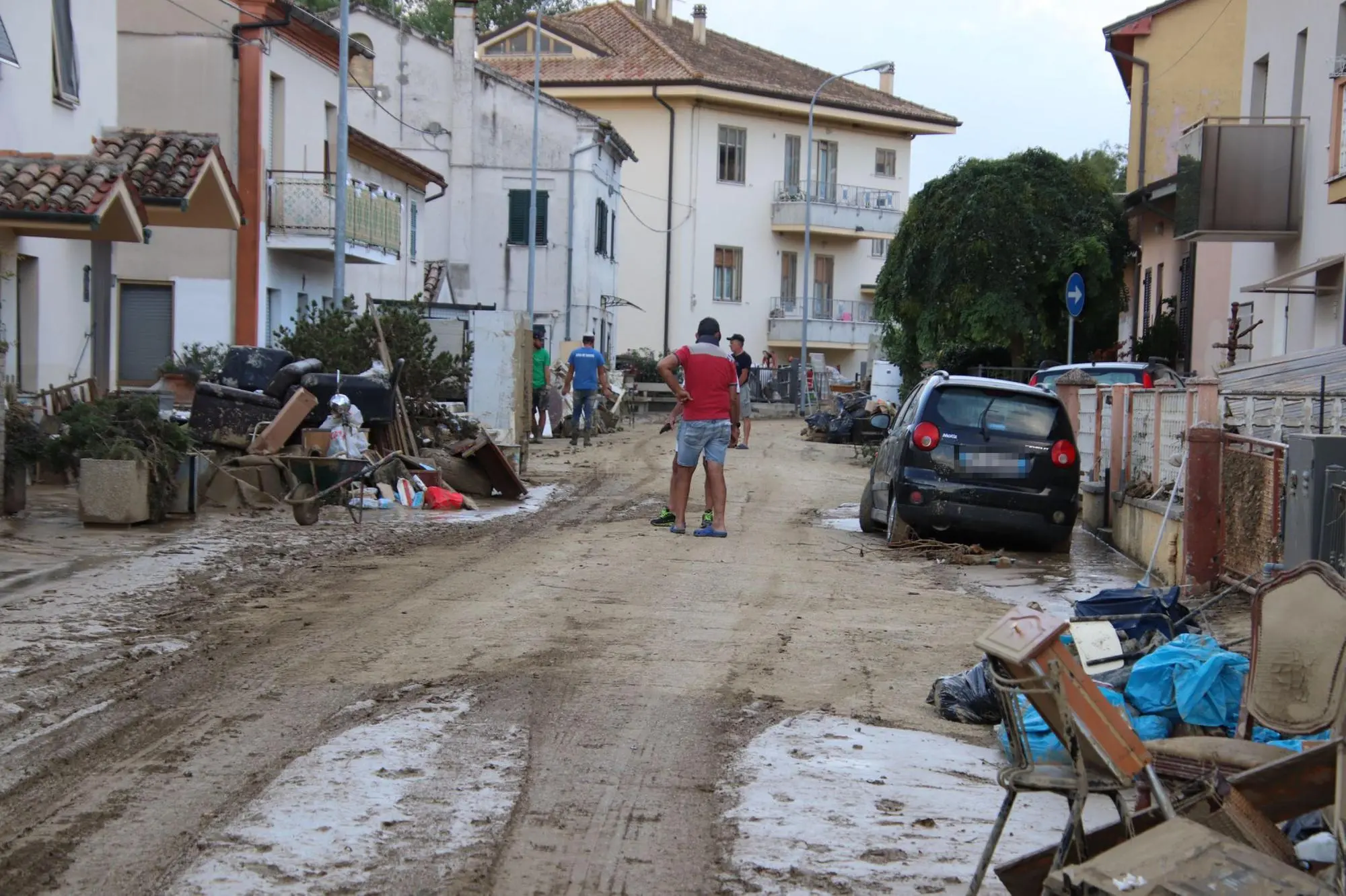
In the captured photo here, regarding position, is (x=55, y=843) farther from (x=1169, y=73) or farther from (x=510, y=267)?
(x=510, y=267)

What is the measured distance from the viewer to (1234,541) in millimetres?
9836

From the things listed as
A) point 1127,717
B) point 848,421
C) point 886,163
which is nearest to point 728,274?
point 886,163

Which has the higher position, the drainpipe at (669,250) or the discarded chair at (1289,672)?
the drainpipe at (669,250)

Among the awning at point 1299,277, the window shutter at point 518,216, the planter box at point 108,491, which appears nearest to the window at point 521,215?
the window shutter at point 518,216

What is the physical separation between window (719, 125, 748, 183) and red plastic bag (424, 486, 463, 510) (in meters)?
40.2

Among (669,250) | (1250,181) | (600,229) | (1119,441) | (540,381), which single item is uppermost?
(600,229)

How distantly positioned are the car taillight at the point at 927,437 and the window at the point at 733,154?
42750 millimetres

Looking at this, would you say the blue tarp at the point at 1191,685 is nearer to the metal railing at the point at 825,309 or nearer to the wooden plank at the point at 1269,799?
the wooden plank at the point at 1269,799

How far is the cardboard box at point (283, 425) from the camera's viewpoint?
1477cm

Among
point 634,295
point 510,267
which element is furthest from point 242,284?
point 634,295

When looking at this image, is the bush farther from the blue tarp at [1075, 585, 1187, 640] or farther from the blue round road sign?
the blue tarp at [1075, 585, 1187, 640]

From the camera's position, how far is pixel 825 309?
57344 millimetres

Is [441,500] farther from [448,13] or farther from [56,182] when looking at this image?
[448,13]

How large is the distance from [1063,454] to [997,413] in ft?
2.15
